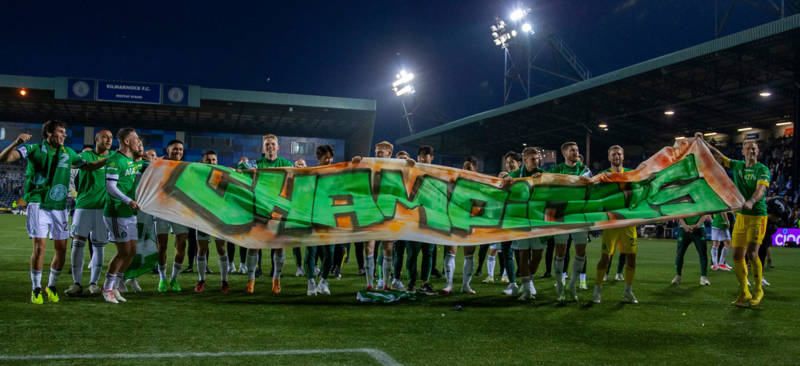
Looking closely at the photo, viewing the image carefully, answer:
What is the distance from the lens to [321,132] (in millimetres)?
51969

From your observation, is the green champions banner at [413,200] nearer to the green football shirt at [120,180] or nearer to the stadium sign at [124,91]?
the green football shirt at [120,180]

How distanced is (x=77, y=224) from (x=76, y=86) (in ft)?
117

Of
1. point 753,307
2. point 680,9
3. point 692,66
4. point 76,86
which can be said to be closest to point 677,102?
point 692,66

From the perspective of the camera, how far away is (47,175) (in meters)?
6.36

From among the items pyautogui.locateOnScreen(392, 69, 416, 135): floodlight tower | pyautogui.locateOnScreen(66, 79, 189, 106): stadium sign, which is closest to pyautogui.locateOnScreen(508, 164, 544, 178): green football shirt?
pyautogui.locateOnScreen(66, 79, 189, 106): stadium sign

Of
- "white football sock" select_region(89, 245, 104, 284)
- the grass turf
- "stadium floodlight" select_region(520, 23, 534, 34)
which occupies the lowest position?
the grass turf

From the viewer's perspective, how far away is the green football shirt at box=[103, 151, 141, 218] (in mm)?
6361

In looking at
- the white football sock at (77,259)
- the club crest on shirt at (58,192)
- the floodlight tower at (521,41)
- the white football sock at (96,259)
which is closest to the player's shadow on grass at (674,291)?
the white football sock at (96,259)

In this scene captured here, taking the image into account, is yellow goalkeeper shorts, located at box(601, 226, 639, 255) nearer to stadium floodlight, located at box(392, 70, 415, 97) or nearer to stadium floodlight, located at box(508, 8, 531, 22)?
stadium floodlight, located at box(508, 8, 531, 22)

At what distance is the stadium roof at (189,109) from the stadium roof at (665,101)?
769cm

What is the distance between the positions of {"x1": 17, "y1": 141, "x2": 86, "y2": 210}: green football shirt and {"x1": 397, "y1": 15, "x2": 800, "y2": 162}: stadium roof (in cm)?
2128

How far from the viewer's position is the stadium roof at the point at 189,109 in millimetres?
37125

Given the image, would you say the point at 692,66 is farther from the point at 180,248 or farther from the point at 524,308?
the point at 180,248

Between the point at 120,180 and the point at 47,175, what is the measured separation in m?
0.80
